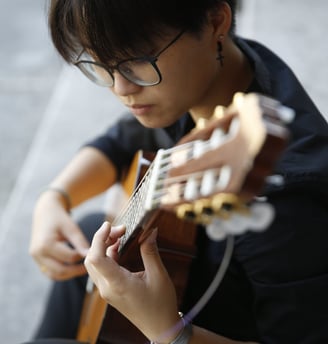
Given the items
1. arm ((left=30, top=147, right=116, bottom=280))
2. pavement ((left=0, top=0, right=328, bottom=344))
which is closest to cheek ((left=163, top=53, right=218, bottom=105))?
arm ((left=30, top=147, right=116, bottom=280))

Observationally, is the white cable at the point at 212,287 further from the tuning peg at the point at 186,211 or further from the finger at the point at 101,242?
the tuning peg at the point at 186,211

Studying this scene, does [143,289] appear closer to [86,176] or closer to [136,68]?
[136,68]

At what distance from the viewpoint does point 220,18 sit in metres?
0.78

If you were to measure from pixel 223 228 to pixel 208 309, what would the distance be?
43cm

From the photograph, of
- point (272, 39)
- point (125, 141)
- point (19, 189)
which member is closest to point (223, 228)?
point (125, 141)

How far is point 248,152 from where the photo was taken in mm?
414

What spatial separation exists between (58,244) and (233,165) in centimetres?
69

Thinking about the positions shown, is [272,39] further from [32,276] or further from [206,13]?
[206,13]

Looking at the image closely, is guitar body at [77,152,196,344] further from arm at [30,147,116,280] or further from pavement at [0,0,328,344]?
pavement at [0,0,328,344]

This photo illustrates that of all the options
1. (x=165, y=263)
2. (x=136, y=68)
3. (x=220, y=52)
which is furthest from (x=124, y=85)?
(x=165, y=263)

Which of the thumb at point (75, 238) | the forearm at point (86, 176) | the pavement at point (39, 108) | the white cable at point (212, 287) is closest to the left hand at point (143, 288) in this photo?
the white cable at point (212, 287)

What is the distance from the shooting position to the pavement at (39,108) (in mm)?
1553

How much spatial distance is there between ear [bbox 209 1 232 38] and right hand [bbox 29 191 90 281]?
0.48 m

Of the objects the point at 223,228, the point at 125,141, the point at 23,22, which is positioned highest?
the point at 223,228
